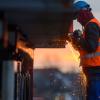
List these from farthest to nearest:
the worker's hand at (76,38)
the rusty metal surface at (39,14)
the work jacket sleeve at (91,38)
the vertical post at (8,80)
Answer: the worker's hand at (76,38)
the work jacket sleeve at (91,38)
the vertical post at (8,80)
the rusty metal surface at (39,14)

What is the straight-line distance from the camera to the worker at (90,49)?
6.18 metres

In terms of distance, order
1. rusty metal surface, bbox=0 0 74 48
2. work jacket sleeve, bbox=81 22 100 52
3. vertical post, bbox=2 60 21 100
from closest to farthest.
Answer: rusty metal surface, bbox=0 0 74 48
vertical post, bbox=2 60 21 100
work jacket sleeve, bbox=81 22 100 52

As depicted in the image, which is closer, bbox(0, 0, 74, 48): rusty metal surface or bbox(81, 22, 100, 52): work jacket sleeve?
bbox(0, 0, 74, 48): rusty metal surface

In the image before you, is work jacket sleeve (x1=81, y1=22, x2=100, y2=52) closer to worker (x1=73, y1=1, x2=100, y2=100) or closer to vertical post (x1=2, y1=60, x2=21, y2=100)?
worker (x1=73, y1=1, x2=100, y2=100)

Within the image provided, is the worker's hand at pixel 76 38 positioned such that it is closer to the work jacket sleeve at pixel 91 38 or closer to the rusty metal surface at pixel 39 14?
the work jacket sleeve at pixel 91 38

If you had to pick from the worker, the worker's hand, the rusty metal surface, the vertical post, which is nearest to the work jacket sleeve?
the worker

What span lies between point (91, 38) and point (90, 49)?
0.15 m

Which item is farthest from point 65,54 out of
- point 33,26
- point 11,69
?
point 11,69

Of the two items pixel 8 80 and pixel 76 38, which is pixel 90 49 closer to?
pixel 76 38

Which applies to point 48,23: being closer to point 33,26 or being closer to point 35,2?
point 33,26

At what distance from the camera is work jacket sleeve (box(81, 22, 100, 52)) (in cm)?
614

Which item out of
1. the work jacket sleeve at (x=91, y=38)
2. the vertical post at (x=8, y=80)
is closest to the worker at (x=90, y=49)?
the work jacket sleeve at (x=91, y=38)

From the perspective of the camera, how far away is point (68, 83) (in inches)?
301

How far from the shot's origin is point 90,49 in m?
6.20
